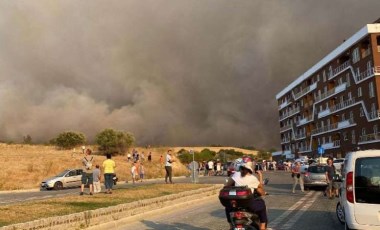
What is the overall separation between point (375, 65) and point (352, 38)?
7.02 m

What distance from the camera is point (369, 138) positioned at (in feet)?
187

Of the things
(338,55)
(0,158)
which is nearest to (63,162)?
(0,158)

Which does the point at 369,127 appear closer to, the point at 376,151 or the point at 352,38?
the point at 352,38

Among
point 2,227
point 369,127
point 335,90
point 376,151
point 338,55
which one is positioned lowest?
point 2,227

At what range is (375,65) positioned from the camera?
55.3 m

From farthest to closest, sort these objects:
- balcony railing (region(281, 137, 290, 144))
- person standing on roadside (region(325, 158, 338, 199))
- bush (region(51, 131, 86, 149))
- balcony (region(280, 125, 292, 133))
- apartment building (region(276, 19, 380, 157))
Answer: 1. balcony railing (region(281, 137, 290, 144))
2. balcony (region(280, 125, 292, 133))
3. bush (region(51, 131, 86, 149))
4. apartment building (region(276, 19, 380, 157))
5. person standing on roadside (region(325, 158, 338, 199))

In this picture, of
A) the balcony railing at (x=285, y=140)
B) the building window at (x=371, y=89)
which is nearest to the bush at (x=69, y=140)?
the balcony railing at (x=285, y=140)

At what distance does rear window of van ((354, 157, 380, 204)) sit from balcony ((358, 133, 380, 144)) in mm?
50133

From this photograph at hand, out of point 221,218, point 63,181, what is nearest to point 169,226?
point 221,218

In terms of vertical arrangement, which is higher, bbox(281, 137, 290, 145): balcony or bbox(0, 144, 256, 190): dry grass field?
bbox(281, 137, 290, 145): balcony

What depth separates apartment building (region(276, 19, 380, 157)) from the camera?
185 ft

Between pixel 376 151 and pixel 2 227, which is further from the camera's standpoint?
pixel 2 227

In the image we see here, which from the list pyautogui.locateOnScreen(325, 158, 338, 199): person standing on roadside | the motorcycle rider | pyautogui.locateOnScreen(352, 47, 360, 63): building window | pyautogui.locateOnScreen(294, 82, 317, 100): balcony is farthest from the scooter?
pyautogui.locateOnScreen(294, 82, 317, 100): balcony

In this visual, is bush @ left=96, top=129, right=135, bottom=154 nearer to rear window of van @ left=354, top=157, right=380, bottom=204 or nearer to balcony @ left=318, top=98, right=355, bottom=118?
balcony @ left=318, top=98, right=355, bottom=118
